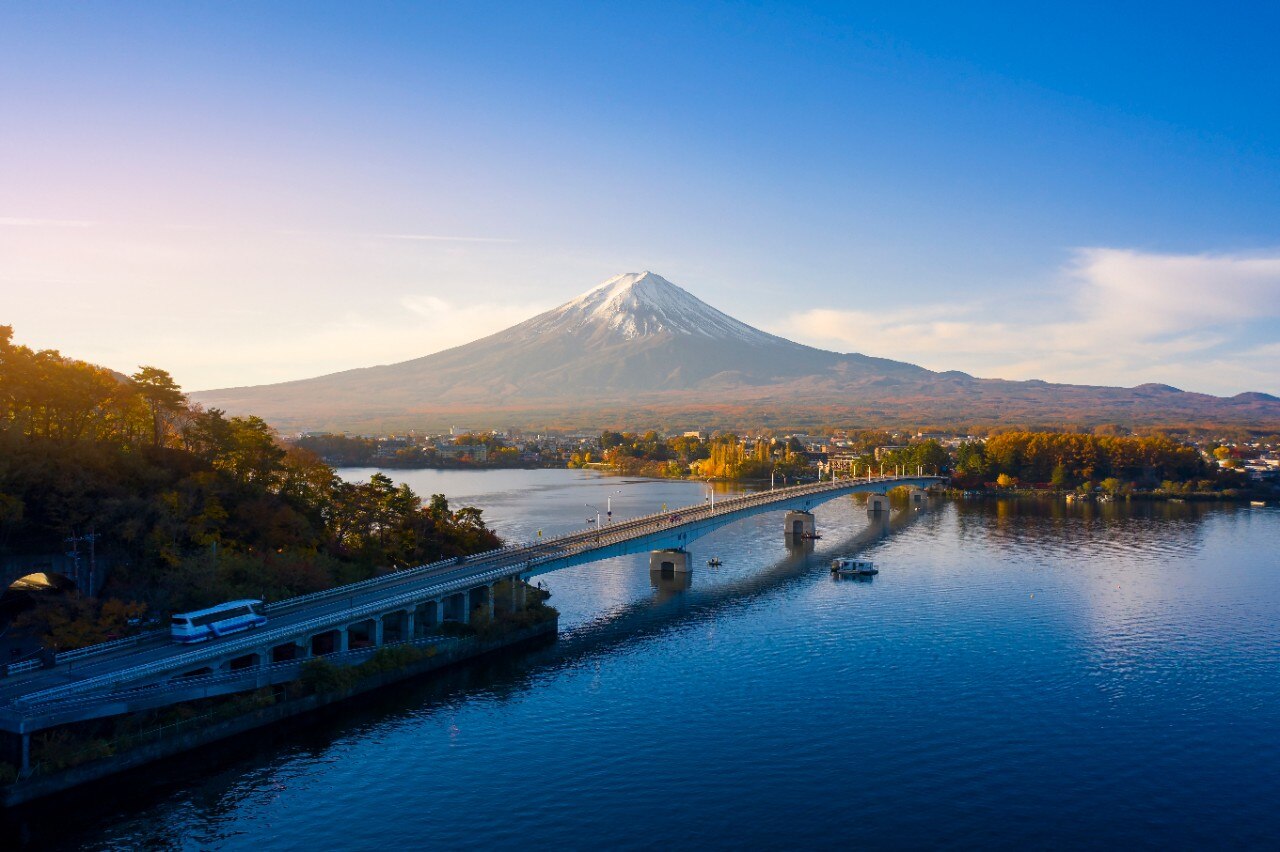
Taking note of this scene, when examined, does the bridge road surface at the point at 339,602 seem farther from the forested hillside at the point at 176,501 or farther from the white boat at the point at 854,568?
the white boat at the point at 854,568

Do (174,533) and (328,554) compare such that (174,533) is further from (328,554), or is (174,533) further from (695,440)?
(695,440)

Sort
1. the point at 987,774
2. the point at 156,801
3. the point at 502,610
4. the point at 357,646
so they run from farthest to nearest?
the point at 502,610 → the point at 357,646 → the point at 987,774 → the point at 156,801

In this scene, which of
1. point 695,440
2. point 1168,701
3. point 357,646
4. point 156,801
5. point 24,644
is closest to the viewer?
point 156,801

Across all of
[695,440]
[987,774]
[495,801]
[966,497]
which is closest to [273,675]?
[495,801]

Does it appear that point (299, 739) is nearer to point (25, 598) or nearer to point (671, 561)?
point (25, 598)

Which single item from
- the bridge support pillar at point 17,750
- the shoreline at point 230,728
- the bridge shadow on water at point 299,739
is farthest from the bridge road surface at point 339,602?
the bridge shadow on water at point 299,739

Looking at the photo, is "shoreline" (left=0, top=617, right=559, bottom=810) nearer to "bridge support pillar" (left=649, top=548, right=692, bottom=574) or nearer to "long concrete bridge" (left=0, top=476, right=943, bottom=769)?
"long concrete bridge" (left=0, top=476, right=943, bottom=769)
